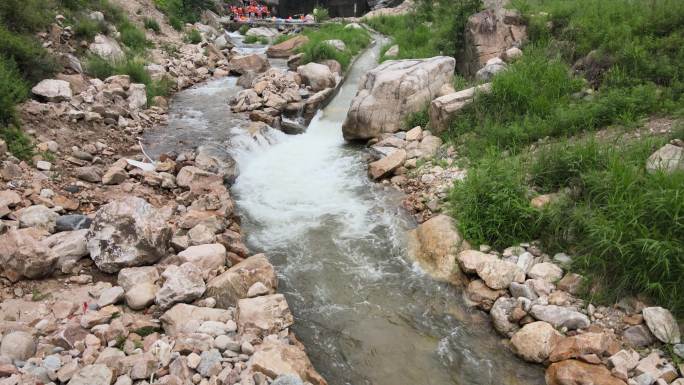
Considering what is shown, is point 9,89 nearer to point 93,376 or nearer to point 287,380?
point 93,376

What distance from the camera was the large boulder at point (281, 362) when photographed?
3.93 meters

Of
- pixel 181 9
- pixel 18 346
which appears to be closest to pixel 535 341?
pixel 18 346

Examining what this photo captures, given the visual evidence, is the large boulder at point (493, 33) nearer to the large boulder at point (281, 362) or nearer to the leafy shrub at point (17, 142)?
the large boulder at point (281, 362)

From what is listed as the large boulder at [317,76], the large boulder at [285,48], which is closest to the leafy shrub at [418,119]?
the large boulder at [317,76]

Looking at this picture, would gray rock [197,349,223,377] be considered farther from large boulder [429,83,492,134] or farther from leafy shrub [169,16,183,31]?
leafy shrub [169,16,183,31]

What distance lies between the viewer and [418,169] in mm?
8633

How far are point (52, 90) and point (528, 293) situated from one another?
30.2ft

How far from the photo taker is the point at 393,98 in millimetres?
10359

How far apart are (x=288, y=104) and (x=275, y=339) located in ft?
29.3

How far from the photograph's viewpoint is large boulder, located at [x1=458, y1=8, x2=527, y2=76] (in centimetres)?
1120

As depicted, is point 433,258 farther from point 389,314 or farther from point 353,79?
point 353,79

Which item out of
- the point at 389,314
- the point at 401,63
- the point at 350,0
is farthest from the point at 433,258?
the point at 350,0

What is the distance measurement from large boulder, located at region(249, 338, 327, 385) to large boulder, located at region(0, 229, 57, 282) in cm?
268

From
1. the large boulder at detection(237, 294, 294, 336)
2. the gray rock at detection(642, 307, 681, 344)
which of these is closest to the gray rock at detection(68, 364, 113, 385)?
the large boulder at detection(237, 294, 294, 336)
